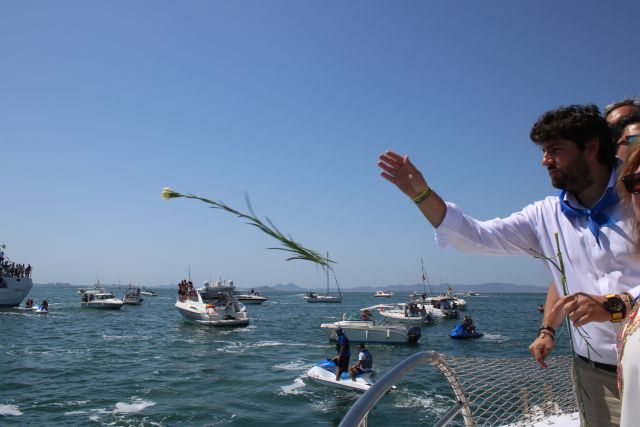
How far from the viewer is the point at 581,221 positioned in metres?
2.08

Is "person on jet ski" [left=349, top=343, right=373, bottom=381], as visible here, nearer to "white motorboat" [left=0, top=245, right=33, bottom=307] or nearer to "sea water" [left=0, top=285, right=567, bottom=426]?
"sea water" [left=0, top=285, right=567, bottom=426]

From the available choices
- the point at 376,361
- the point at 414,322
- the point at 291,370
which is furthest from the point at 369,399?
the point at 414,322

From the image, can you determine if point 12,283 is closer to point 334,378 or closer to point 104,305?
point 104,305

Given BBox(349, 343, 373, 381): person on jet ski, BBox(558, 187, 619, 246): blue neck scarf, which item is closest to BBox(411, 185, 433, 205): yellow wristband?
BBox(558, 187, 619, 246): blue neck scarf

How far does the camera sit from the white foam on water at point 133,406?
12892mm

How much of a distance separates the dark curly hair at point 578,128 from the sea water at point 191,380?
1154 centimetres

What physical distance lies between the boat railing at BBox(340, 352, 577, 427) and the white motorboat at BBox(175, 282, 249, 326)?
102 ft

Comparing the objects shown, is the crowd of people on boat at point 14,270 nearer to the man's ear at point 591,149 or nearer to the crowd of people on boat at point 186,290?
the crowd of people on boat at point 186,290

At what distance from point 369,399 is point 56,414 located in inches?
571

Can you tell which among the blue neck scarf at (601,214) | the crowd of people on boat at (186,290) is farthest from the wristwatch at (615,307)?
the crowd of people on boat at (186,290)

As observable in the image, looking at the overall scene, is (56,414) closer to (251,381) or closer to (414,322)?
(251,381)

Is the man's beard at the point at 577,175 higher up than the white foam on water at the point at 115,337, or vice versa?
the man's beard at the point at 577,175

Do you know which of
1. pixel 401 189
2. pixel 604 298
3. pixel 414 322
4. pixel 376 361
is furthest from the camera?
pixel 414 322

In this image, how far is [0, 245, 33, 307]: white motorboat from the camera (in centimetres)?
4800
